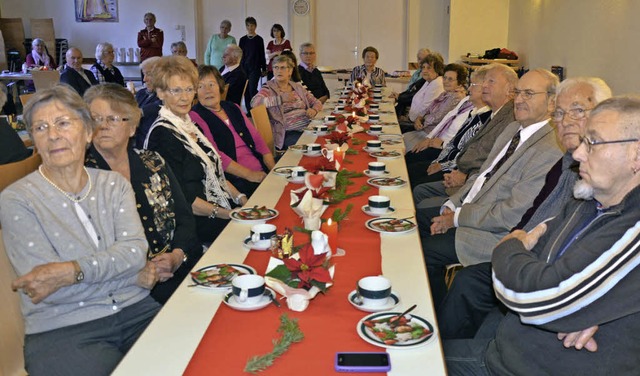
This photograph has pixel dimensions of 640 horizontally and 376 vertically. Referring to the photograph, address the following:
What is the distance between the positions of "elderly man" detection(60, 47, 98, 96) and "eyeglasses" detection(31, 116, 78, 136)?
17.4 ft

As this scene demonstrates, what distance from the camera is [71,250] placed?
77.0 inches

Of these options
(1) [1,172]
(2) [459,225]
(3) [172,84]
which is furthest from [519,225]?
(1) [1,172]

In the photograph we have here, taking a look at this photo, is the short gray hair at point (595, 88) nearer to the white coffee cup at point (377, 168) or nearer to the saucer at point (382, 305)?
the white coffee cup at point (377, 168)

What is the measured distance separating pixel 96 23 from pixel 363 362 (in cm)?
1317

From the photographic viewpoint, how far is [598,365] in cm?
156

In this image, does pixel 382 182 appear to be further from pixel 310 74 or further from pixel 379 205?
pixel 310 74

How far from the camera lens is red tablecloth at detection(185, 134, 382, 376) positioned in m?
1.44

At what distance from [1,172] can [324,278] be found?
1.76 m

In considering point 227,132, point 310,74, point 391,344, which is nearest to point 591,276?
point 391,344

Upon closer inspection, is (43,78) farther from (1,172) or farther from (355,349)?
(355,349)

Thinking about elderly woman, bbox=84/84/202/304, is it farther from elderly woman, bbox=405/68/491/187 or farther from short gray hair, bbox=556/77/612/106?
elderly woman, bbox=405/68/491/187

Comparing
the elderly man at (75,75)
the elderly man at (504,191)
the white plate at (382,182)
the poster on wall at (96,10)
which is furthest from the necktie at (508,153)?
the poster on wall at (96,10)

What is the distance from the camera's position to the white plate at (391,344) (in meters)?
1.50

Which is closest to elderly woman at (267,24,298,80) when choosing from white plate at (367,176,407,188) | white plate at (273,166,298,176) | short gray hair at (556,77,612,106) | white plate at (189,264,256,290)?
white plate at (273,166,298,176)
